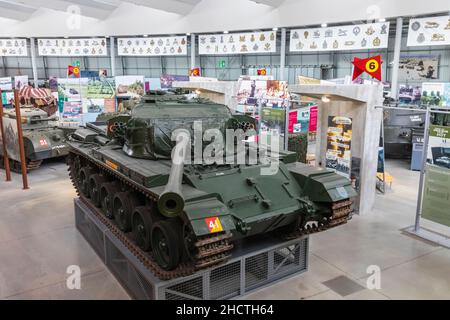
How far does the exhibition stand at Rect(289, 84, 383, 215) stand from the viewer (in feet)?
28.1

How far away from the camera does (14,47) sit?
105 ft

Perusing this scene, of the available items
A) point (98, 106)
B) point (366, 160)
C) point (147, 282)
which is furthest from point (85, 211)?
point (98, 106)

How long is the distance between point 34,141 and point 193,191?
29.1 feet

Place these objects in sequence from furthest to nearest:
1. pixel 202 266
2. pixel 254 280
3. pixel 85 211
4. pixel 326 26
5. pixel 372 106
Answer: pixel 326 26 → pixel 372 106 → pixel 85 211 → pixel 254 280 → pixel 202 266

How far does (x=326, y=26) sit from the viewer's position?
19734 mm

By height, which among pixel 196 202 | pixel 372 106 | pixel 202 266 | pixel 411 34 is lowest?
pixel 202 266

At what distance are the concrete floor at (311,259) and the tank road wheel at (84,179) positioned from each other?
671 mm

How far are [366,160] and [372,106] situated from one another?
3.61ft

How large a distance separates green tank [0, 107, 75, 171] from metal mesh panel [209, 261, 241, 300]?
8.68 m

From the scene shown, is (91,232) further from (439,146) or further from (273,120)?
(439,146)

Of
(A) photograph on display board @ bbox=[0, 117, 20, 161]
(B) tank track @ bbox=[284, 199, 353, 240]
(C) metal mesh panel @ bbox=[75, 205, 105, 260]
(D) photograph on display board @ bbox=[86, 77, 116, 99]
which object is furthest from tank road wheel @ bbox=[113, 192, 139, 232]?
(D) photograph on display board @ bbox=[86, 77, 116, 99]

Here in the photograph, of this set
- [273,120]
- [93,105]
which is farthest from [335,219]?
[93,105]

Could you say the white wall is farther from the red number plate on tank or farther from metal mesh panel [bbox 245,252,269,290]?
the red number plate on tank
